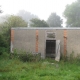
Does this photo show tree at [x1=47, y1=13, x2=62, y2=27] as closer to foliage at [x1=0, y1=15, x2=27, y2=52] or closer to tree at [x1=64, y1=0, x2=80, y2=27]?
tree at [x1=64, y1=0, x2=80, y2=27]

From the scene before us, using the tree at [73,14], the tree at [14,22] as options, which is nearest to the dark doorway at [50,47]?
the tree at [14,22]

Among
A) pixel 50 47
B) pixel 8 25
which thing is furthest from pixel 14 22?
pixel 50 47

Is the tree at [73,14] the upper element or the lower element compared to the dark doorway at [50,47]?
upper

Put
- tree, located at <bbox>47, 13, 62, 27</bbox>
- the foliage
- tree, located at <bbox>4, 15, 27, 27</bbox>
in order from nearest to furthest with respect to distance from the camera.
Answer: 1. the foliage
2. tree, located at <bbox>4, 15, 27, 27</bbox>
3. tree, located at <bbox>47, 13, 62, 27</bbox>

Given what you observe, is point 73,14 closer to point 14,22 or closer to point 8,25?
point 14,22

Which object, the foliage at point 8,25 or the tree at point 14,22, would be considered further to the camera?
the tree at point 14,22

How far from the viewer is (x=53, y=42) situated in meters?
22.8

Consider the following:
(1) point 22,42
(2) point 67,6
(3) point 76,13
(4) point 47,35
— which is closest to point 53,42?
(4) point 47,35

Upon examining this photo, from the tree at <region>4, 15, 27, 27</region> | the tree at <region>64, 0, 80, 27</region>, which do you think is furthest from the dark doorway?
the tree at <region>64, 0, 80, 27</region>

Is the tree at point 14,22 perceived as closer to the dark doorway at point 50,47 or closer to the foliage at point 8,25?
the foliage at point 8,25

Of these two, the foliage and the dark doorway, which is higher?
the foliage

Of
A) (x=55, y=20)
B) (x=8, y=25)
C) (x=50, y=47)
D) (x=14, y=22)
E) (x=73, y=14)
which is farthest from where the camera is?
(x=55, y=20)

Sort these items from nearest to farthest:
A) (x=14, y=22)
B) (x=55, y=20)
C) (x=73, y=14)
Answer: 1. (x=14, y=22)
2. (x=73, y=14)
3. (x=55, y=20)

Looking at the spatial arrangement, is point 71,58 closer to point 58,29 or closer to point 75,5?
point 58,29
